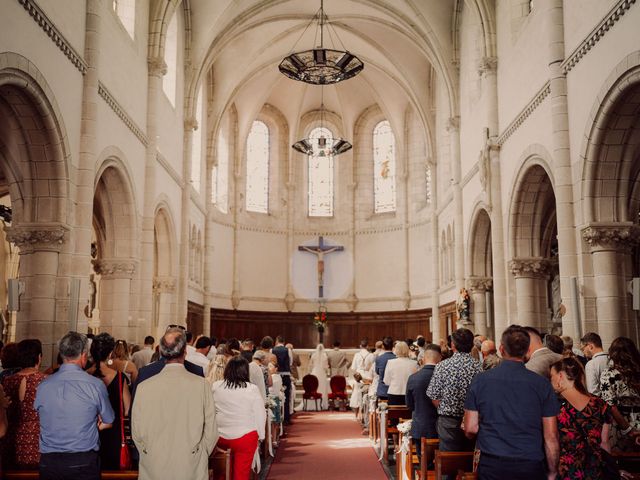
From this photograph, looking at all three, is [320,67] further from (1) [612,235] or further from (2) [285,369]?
(1) [612,235]

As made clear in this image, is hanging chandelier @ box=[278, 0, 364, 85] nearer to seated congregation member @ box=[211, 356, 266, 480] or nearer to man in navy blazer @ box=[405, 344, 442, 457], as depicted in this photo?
man in navy blazer @ box=[405, 344, 442, 457]

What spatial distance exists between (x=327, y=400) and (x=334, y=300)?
36.1 ft

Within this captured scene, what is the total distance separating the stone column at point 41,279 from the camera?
1179cm

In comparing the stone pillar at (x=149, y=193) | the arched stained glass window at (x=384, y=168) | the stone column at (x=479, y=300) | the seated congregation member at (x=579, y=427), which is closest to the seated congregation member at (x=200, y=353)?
the seated congregation member at (x=579, y=427)

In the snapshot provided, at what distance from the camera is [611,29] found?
11.0 metres

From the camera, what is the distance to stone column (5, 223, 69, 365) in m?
11.8

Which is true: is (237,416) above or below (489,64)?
below

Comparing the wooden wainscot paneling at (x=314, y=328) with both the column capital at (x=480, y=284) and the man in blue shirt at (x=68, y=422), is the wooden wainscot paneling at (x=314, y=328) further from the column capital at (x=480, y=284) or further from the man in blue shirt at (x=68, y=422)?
the man in blue shirt at (x=68, y=422)

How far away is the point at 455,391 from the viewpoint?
259 inches

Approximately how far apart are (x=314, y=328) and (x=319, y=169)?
23.5 ft

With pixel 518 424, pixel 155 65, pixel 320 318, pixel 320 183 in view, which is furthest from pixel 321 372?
pixel 518 424

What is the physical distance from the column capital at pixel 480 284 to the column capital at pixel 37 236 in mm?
12399

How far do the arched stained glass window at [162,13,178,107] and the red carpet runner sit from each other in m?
10.2

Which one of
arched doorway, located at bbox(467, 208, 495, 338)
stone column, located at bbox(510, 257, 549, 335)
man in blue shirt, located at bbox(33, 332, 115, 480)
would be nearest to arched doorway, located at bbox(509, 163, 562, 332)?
stone column, located at bbox(510, 257, 549, 335)
